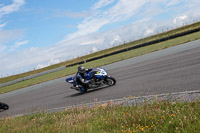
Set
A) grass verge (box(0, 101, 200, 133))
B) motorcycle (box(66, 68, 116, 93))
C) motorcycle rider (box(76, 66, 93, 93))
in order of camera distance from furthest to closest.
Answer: motorcycle rider (box(76, 66, 93, 93))
motorcycle (box(66, 68, 116, 93))
grass verge (box(0, 101, 200, 133))

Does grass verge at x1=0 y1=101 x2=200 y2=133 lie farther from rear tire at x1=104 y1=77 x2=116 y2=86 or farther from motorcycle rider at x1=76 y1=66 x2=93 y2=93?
motorcycle rider at x1=76 y1=66 x2=93 y2=93

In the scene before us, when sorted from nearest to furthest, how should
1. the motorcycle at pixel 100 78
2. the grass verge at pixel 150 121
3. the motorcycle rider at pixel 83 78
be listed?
the grass verge at pixel 150 121
the motorcycle at pixel 100 78
the motorcycle rider at pixel 83 78

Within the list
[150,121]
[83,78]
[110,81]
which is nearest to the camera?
[150,121]

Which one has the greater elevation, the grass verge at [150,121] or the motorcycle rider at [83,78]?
the motorcycle rider at [83,78]

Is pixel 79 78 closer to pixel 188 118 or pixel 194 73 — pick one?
pixel 194 73

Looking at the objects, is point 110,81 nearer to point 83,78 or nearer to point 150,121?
point 83,78

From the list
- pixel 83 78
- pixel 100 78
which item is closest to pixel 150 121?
pixel 100 78

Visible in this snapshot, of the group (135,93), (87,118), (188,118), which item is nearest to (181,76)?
(135,93)

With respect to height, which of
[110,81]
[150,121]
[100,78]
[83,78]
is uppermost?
[83,78]

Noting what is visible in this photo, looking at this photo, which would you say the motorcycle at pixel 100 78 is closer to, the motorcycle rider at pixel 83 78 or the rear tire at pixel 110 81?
the rear tire at pixel 110 81

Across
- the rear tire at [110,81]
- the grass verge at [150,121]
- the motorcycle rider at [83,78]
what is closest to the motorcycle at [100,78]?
the rear tire at [110,81]

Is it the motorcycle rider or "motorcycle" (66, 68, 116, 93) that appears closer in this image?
"motorcycle" (66, 68, 116, 93)

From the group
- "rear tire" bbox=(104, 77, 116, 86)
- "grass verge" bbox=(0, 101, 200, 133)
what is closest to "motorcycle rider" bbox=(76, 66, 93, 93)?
"rear tire" bbox=(104, 77, 116, 86)

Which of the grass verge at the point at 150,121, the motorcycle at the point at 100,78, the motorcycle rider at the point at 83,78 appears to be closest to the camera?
the grass verge at the point at 150,121
